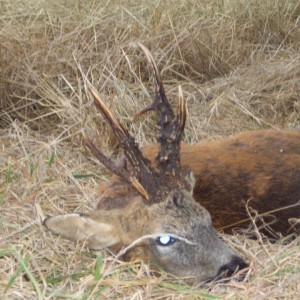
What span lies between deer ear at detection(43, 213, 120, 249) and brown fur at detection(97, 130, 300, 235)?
0.21 meters

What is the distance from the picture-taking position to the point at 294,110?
294 inches

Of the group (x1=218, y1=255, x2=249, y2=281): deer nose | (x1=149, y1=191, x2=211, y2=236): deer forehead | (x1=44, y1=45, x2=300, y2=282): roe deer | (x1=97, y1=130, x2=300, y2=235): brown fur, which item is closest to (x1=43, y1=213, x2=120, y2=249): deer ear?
(x1=44, y1=45, x2=300, y2=282): roe deer

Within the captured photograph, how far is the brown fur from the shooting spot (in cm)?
519

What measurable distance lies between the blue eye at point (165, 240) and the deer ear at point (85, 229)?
0.30m

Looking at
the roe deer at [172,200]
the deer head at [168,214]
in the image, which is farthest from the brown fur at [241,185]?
the deer head at [168,214]

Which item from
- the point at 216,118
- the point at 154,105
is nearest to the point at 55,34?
the point at 216,118

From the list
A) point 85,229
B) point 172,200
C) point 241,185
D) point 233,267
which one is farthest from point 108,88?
point 233,267

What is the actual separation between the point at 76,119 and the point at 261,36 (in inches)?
96.0

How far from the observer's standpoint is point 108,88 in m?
7.23

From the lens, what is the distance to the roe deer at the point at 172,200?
15.5 feet

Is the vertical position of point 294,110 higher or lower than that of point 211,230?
lower

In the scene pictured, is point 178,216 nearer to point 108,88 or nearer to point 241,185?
point 241,185

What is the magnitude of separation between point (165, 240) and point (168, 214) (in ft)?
0.46

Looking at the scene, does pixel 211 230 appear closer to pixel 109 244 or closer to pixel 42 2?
pixel 109 244
